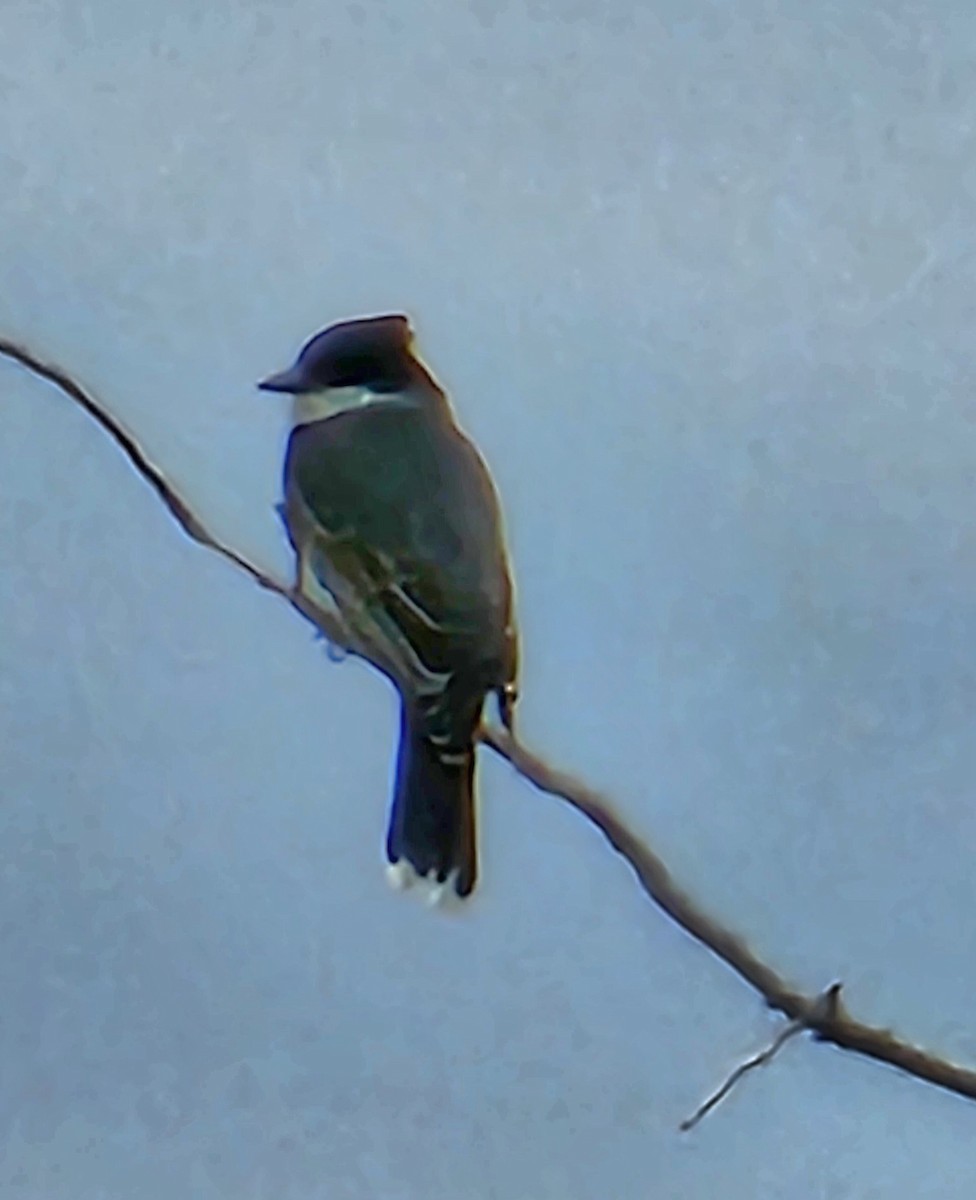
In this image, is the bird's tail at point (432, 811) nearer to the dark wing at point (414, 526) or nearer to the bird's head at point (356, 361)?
the dark wing at point (414, 526)

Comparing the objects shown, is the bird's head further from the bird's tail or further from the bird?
the bird's tail

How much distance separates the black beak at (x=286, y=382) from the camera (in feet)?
3.53

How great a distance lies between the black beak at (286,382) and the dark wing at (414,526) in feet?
0.07

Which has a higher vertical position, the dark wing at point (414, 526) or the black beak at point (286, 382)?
the black beak at point (286, 382)

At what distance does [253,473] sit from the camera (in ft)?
3.59

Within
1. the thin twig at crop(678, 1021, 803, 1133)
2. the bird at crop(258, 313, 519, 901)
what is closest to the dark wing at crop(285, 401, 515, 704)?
the bird at crop(258, 313, 519, 901)

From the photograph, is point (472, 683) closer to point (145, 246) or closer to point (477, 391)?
point (477, 391)

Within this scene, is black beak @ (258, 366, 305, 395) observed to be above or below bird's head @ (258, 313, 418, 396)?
below

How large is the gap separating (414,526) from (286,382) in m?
0.11

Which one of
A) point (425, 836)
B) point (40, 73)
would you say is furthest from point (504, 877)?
point (40, 73)

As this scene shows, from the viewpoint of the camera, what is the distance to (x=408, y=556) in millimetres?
1024

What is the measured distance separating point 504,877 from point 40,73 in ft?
1.64

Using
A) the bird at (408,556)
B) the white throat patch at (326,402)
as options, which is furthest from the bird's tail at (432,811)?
the white throat patch at (326,402)

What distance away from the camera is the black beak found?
1076mm
